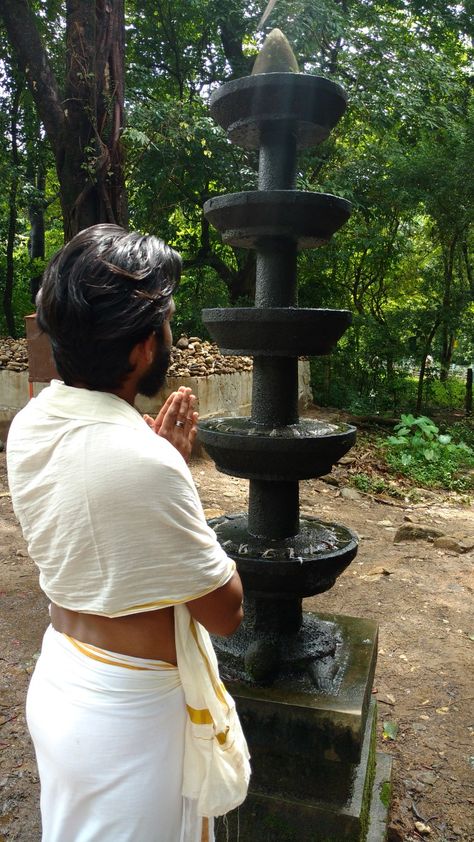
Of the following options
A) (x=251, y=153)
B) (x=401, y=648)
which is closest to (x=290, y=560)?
(x=401, y=648)

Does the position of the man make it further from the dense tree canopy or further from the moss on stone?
the dense tree canopy

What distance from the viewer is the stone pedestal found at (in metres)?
1.94

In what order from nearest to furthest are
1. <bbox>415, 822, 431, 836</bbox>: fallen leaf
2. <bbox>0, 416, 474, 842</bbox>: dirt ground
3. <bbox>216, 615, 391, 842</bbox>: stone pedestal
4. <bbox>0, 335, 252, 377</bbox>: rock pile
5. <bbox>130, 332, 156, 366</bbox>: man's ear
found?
1. <bbox>130, 332, 156, 366</bbox>: man's ear
2. <bbox>216, 615, 391, 842</bbox>: stone pedestal
3. <bbox>415, 822, 431, 836</bbox>: fallen leaf
4. <bbox>0, 416, 474, 842</bbox>: dirt ground
5. <bbox>0, 335, 252, 377</bbox>: rock pile

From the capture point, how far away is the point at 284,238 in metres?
2.12

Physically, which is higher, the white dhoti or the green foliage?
the green foliage

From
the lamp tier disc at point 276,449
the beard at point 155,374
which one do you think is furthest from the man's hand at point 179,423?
the lamp tier disc at point 276,449

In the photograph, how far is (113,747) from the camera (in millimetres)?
1192

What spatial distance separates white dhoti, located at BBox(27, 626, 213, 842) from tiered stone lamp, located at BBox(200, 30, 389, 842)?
785mm

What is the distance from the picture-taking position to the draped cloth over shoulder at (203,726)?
1259 mm

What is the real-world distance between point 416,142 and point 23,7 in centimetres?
655

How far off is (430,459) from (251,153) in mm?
4956

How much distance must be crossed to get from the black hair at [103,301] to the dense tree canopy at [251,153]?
623cm

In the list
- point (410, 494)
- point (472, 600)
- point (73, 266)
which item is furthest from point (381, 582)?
point (73, 266)

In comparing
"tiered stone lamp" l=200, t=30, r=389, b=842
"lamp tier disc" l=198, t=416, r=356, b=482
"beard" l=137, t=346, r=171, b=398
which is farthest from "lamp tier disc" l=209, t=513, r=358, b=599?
"beard" l=137, t=346, r=171, b=398
